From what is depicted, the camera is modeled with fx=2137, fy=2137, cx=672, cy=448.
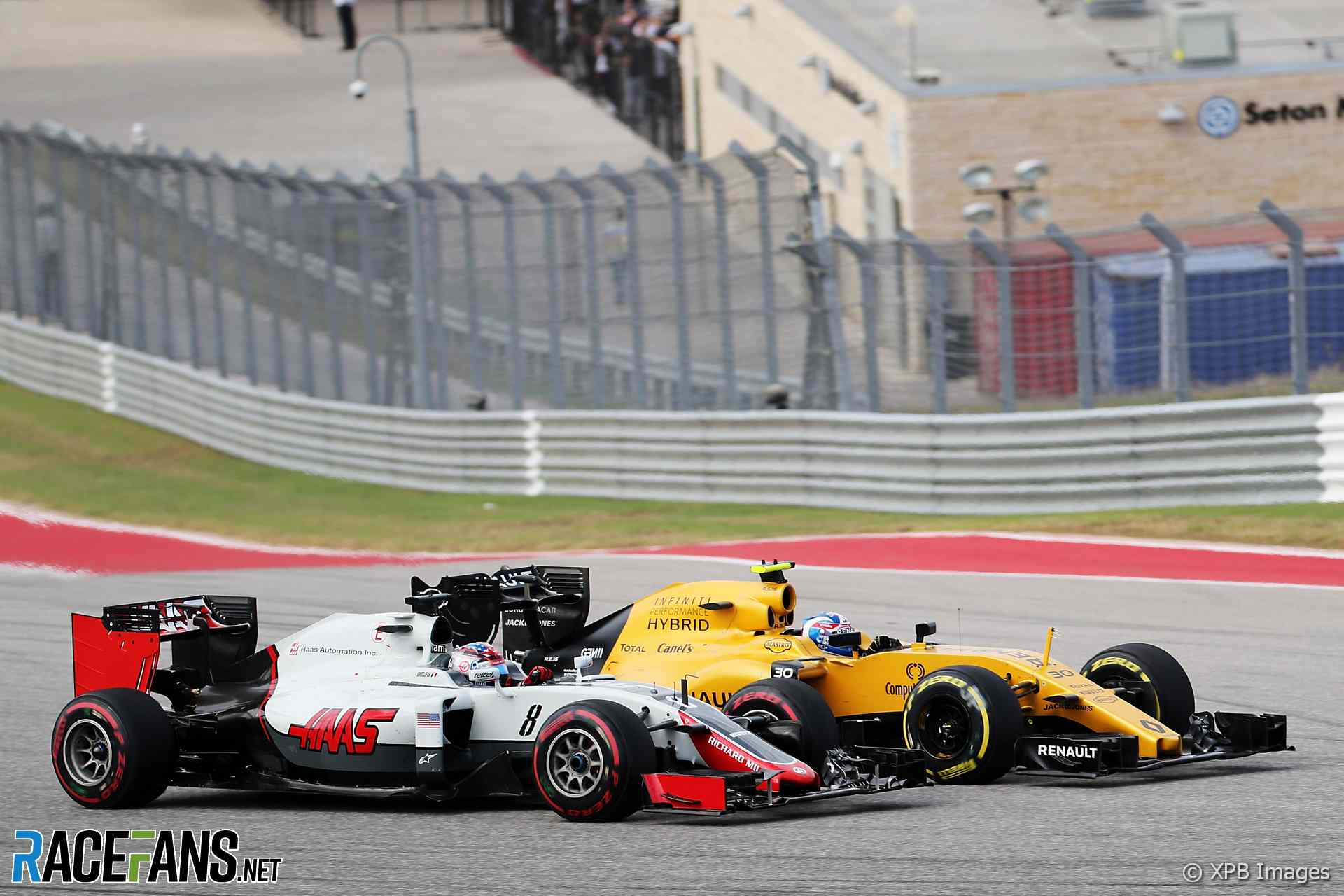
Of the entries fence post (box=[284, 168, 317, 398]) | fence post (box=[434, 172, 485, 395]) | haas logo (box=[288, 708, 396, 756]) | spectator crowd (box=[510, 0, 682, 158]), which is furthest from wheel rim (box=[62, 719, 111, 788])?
spectator crowd (box=[510, 0, 682, 158])

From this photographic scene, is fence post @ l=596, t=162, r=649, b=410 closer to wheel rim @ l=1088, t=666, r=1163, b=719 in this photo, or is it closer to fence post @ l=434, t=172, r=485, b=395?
fence post @ l=434, t=172, r=485, b=395

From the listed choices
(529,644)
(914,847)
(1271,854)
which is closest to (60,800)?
(529,644)

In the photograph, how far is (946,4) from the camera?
36812mm

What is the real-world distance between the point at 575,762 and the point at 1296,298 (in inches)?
422

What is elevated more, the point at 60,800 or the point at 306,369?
the point at 306,369

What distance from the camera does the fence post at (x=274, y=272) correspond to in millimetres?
24703

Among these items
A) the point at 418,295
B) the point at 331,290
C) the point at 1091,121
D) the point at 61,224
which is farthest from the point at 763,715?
the point at 1091,121

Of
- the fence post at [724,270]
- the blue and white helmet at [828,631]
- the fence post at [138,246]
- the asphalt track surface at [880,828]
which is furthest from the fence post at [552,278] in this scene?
the blue and white helmet at [828,631]

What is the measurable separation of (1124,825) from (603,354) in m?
14.2

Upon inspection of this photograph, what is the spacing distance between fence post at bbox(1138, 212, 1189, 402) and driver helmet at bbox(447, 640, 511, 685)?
30.1ft

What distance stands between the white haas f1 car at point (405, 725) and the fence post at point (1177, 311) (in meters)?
8.45

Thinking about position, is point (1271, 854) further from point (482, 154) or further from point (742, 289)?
point (482, 154)

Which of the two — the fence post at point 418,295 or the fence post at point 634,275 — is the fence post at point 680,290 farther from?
the fence post at point 418,295

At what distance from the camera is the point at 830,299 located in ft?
64.2
